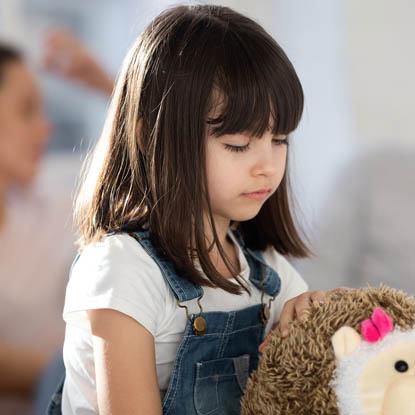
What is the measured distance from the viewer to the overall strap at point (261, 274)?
2.75 ft

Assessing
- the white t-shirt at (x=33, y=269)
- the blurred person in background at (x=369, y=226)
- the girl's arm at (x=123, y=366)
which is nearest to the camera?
the girl's arm at (x=123, y=366)

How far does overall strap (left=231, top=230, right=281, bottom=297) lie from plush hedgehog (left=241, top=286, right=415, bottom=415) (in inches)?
9.0

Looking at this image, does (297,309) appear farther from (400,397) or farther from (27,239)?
(27,239)

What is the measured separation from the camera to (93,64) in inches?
70.6

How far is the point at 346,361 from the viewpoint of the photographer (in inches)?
21.5

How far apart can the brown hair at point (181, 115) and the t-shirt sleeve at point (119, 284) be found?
3 centimetres

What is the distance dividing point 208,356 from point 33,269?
3.58 ft

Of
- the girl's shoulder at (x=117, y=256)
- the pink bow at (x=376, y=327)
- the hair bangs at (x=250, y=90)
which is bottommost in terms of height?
the pink bow at (x=376, y=327)

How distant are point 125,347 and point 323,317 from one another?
22 centimetres

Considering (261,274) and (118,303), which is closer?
(118,303)

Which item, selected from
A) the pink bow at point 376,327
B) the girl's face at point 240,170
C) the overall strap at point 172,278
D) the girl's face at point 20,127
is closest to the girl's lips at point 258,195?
the girl's face at point 240,170

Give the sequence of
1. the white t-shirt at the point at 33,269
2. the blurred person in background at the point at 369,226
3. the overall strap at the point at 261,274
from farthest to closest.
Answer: the white t-shirt at the point at 33,269
the blurred person in background at the point at 369,226
the overall strap at the point at 261,274

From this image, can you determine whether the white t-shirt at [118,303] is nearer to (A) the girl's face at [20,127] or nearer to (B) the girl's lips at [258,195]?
(B) the girl's lips at [258,195]

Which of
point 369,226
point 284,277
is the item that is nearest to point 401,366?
point 284,277
